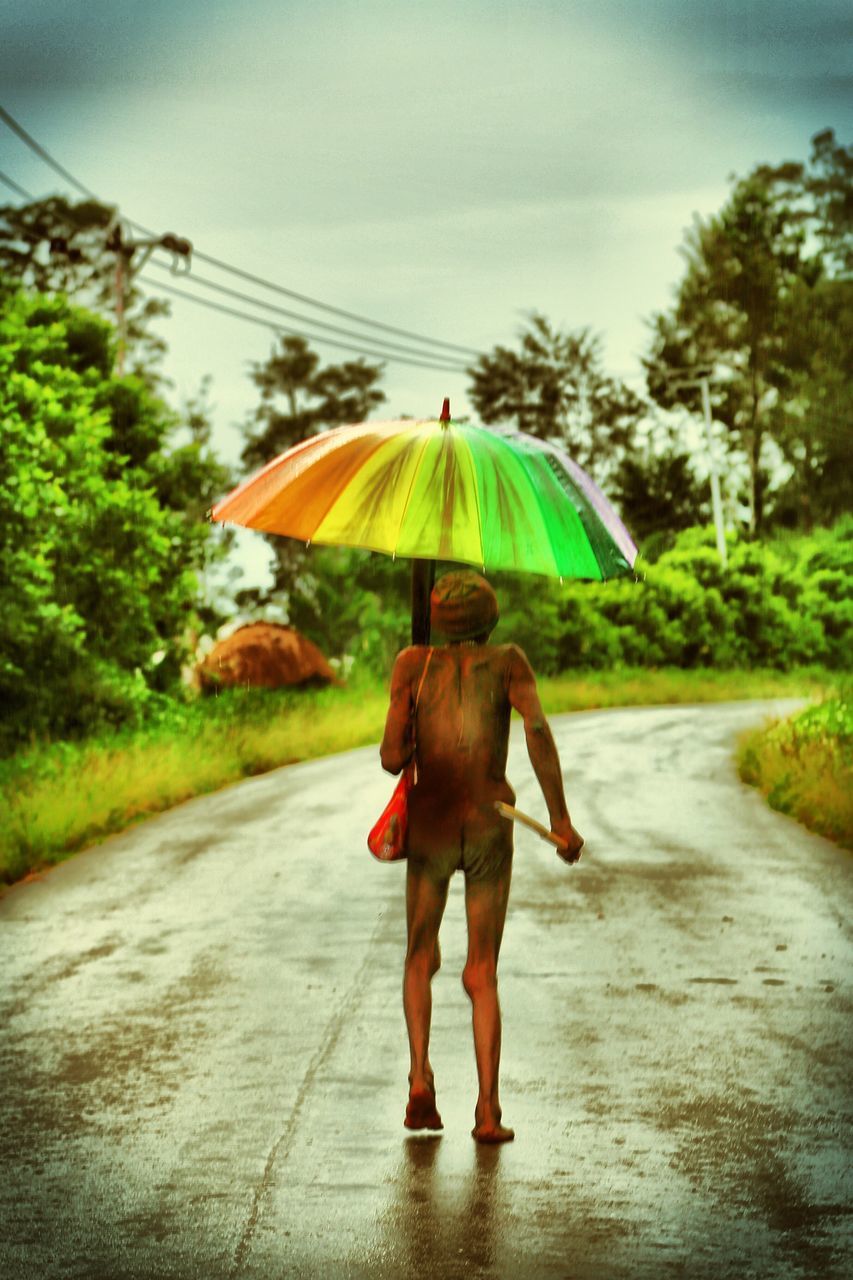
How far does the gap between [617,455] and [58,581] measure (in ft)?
122

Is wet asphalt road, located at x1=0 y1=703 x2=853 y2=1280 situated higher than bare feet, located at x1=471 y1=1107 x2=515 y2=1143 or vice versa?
bare feet, located at x1=471 y1=1107 x2=515 y2=1143

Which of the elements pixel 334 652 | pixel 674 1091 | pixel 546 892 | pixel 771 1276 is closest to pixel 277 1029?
pixel 674 1091

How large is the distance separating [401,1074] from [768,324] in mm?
54561

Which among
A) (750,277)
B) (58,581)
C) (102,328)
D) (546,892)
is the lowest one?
(546,892)

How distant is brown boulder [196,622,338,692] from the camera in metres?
34.9

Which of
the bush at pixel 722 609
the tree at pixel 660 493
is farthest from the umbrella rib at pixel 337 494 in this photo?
the tree at pixel 660 493

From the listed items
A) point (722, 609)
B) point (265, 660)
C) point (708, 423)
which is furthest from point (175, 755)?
point (708, 423)

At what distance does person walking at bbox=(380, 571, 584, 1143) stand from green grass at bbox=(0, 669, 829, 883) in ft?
26.4

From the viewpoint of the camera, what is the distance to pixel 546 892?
1254cm

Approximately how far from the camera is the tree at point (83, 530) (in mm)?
19672

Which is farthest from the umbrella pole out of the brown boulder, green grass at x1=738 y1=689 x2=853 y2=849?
the brown boulder

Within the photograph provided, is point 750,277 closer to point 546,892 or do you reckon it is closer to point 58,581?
point 58,581

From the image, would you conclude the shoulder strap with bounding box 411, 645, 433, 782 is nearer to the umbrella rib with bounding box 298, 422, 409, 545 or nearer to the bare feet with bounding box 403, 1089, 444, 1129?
the umbrella rib with bounding box 298, 422, 409, 545

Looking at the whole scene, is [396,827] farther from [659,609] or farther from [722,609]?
[722,609]
